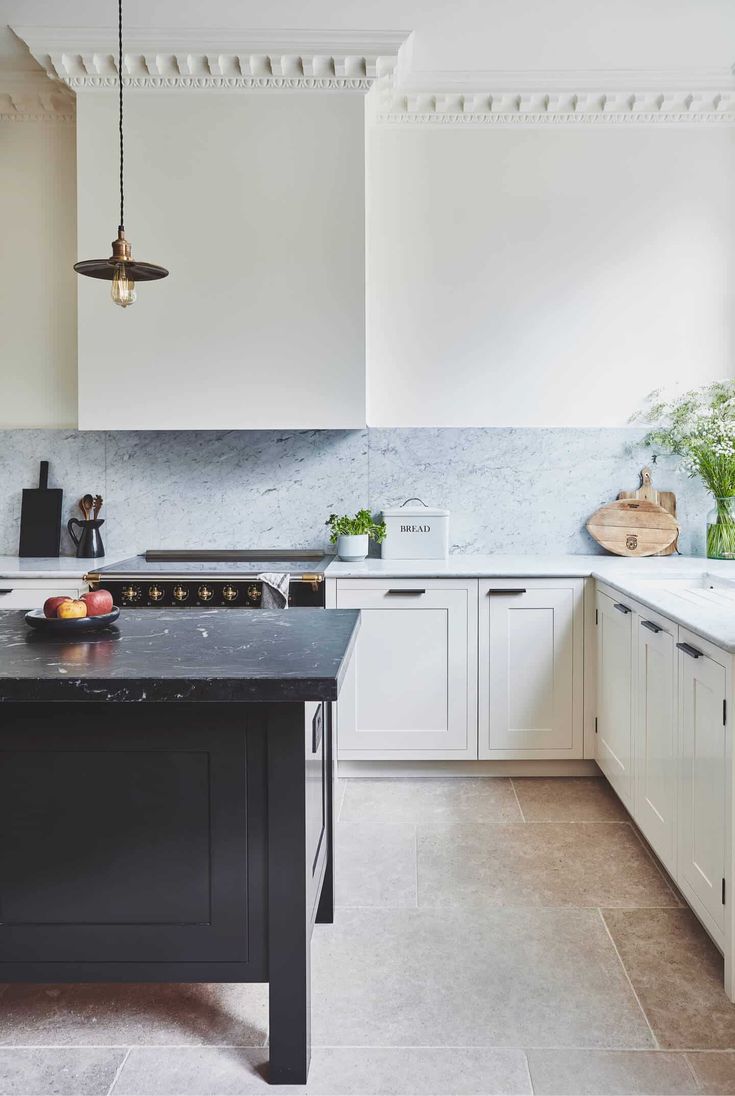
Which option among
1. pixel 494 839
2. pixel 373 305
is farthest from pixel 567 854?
pixel 373 305

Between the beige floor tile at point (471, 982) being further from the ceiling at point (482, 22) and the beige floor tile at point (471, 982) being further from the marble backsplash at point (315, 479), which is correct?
the ceiling at point (482, 22)

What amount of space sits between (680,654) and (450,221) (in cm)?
255

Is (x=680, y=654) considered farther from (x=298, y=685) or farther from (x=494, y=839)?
(x=298, y=685)

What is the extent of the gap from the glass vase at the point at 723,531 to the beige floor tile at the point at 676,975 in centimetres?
178

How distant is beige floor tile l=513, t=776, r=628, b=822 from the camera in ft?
10.5

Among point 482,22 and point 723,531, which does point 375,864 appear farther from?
point 482,22

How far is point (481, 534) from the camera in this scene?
4070 millimetres

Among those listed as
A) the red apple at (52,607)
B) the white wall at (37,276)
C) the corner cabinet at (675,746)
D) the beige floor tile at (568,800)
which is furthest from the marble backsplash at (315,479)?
the red apple at (52,607)

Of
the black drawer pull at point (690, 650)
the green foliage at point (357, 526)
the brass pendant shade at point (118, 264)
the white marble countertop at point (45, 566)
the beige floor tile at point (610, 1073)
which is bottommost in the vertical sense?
the beige floor tile at point (610, 1073)

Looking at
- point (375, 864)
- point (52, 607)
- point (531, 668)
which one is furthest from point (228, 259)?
point (375, 864)

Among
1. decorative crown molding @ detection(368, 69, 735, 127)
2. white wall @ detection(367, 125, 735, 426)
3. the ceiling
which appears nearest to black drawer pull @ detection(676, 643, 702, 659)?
white wall @ detection(367, 125, 735, 426)

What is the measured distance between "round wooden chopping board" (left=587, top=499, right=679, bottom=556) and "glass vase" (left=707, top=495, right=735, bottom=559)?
0.19m

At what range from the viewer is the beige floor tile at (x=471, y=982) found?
1.92 meters

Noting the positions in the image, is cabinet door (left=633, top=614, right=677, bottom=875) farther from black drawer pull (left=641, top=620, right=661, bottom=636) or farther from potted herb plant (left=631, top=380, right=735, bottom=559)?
potted herb plant (left=631, top=380, right=735, bottom=559)
